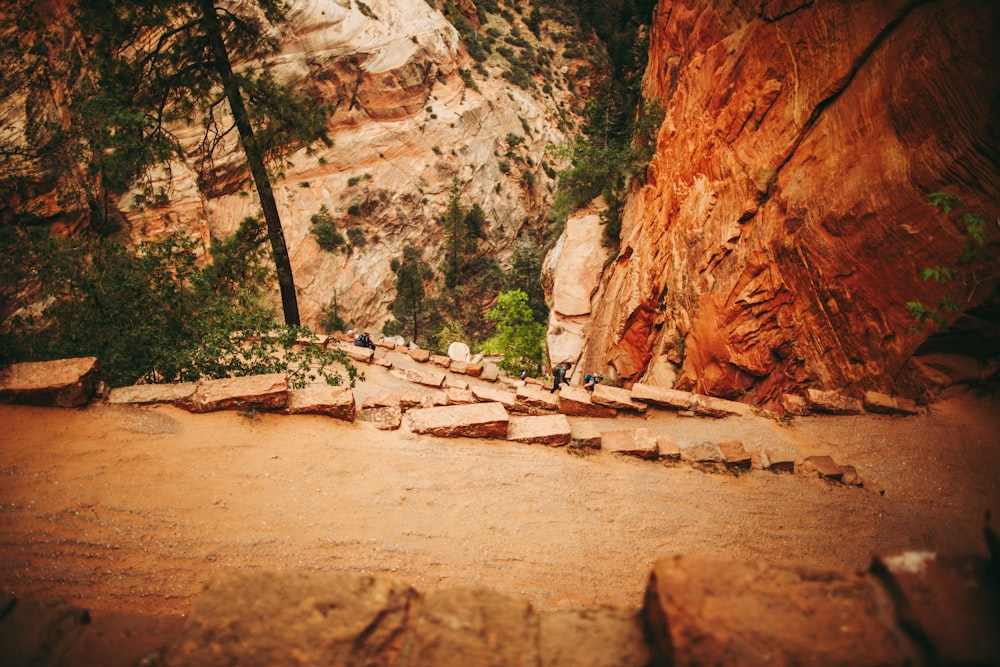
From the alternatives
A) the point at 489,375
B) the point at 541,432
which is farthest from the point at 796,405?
the point at 489,375

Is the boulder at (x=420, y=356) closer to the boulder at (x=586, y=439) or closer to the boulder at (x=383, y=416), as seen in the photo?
the boulder at (x=383, y=416)

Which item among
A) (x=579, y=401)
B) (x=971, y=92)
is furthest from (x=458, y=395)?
(x=971, y=92)

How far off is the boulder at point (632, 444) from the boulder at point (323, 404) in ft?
11.8

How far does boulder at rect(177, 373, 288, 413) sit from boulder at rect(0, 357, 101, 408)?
0.94 meters

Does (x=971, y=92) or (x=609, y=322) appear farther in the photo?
(x=609, y=322)

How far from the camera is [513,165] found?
37844 mm

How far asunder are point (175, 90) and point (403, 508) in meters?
10.3

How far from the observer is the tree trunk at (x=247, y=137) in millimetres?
8344

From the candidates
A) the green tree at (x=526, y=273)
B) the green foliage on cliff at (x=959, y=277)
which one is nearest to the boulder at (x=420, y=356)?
the green foliage on cliff at (x=959, y=277)

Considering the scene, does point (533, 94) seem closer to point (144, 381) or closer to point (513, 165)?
point (513, 165)

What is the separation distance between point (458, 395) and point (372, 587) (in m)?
5.39

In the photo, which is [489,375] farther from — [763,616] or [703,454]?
[763,616]

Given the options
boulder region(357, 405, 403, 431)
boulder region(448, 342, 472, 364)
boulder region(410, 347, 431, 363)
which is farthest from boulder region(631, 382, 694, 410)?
boulder region(448, 342, 472, 364)

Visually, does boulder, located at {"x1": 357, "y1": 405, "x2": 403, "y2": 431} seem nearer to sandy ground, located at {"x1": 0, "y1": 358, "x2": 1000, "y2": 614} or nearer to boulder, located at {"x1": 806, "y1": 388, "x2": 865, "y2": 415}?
sandy ground, located at {"x1": 0, "y1": 358, "x2": 1000, "y2": 614}
